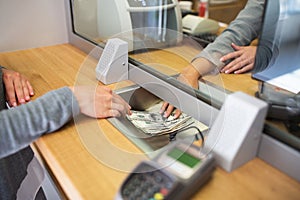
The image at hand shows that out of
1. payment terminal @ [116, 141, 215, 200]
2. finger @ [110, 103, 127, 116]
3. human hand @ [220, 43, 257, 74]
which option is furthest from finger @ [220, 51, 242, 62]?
payment terminal @ [116, 141, 215, 200]

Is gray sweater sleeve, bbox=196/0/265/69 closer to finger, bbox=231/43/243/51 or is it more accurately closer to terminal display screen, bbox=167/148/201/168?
finger, bbox=231/43/243/51

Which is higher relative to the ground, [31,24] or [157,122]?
[31,24]

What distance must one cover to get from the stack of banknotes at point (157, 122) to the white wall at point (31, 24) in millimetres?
670

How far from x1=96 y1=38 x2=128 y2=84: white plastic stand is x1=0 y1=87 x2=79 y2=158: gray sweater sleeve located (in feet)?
0.84

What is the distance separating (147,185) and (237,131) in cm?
20

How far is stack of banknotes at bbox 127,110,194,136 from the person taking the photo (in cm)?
90

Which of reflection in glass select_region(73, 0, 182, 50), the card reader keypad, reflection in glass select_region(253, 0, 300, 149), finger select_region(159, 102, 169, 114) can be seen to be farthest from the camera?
reflection in glass select_region(73, 0, 182, 50)

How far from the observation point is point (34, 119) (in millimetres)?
641

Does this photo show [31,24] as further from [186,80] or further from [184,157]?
[184,157]

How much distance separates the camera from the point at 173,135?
90 centimetres

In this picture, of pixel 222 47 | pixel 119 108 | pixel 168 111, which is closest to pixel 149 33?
pixel 222 47

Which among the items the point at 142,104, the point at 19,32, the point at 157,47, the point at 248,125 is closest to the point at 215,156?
the point at 248,125

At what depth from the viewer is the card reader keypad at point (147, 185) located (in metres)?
0.47

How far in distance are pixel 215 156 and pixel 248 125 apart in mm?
94
